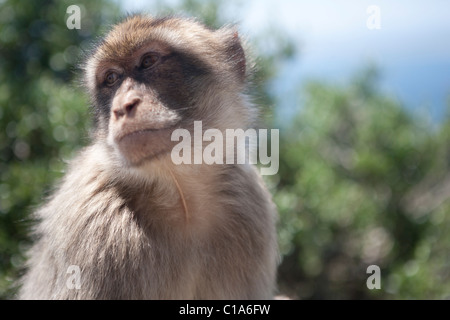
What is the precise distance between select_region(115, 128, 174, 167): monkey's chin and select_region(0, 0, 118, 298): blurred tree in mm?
1029

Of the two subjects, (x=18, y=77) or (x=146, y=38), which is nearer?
(x=146, y=38)

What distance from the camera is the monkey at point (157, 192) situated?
10.2 feet

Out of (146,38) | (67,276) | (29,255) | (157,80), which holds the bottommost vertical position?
(67,276)

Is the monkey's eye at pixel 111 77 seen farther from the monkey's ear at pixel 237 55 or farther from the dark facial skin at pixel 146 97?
the monkey's ear at pixel 237 55

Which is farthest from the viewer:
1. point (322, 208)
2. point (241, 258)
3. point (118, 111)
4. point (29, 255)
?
point (322, 208)

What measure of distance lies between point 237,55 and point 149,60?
0.73 m

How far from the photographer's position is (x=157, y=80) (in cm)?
312

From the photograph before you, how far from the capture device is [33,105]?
5367 millimetres

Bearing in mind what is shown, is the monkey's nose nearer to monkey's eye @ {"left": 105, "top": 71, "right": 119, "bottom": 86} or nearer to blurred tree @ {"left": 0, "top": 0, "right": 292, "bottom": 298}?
monkey's eye @ {"left": 105, "top": 71, "right": 119, "bottom": 86}

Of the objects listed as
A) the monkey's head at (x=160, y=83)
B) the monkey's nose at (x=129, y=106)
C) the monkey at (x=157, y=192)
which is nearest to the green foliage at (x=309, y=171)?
the monkey at (x=157, y=192)

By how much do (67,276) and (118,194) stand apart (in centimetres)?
56

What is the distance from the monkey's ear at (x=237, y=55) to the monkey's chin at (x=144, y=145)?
2.89 feet

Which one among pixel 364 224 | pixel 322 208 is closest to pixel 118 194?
pixel 322 208
